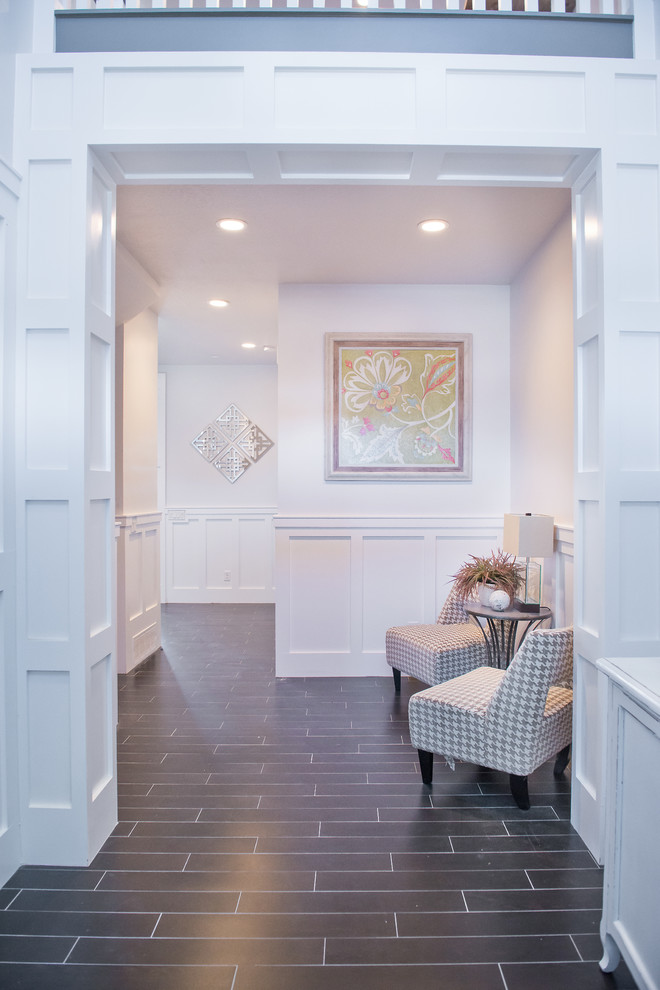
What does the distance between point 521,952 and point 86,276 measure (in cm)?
241

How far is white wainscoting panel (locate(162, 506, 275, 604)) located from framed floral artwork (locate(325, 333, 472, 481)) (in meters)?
3.03

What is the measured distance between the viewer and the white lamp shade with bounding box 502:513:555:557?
3.25 metres

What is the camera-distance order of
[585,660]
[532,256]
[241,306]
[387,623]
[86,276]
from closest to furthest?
[86,276]
[585,660]
[532,256]
[387,623]
[241,306]

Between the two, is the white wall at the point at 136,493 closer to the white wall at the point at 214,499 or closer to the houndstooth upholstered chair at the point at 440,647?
the houndstooth upholstered chair at the point at 440,647

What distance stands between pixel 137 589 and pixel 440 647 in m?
2.33

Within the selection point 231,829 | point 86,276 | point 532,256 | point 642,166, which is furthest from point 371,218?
point 231,829

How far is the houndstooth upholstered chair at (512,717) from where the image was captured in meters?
2.41

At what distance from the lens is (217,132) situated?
2.13 metres

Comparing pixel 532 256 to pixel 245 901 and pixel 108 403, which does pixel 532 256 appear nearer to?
pixel 108 403

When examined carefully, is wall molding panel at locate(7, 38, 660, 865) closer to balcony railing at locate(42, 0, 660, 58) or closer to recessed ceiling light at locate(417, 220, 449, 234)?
balcony railing at locate(42, 0, 660, 58)

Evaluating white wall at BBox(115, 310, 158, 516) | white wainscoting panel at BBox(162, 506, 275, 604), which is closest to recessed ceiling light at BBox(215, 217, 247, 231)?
white wall at BBox(115, 310, 158, 516)

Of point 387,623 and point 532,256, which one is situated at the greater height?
point 532,256

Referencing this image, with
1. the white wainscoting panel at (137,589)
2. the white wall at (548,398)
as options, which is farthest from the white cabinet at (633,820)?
the white wainscoting panel at (137,589)

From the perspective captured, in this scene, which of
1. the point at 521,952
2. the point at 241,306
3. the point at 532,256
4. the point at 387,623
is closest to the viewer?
the point at 521,952
